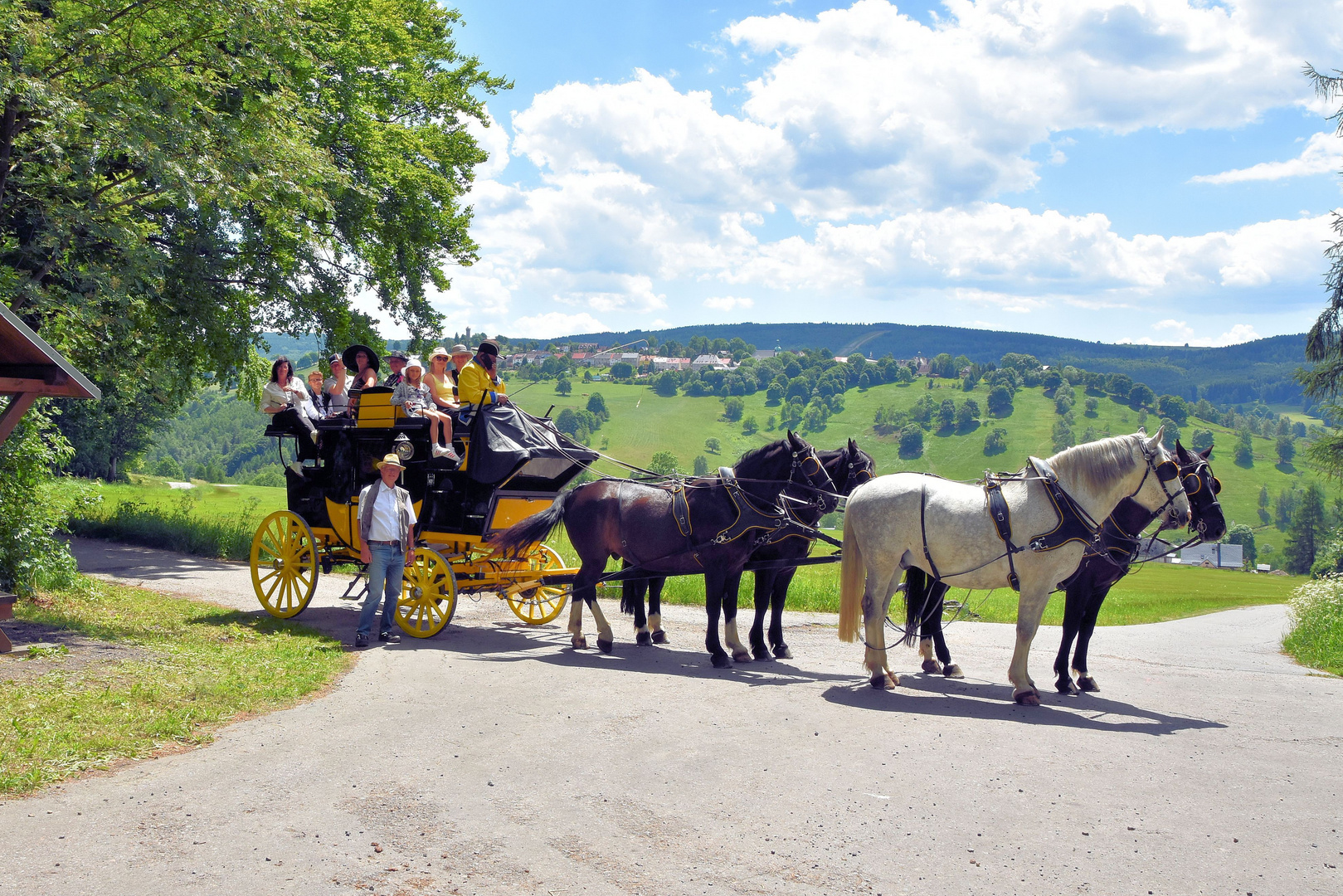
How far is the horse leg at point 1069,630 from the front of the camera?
923cm

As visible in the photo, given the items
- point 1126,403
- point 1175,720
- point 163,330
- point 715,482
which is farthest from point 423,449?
point 1126,403

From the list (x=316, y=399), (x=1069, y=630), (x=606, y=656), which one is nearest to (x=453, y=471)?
(x=606, y=656)

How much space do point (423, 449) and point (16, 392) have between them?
168 inches

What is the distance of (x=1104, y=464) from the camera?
8.89m

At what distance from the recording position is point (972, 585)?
910 cm

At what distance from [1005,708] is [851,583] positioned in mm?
1849

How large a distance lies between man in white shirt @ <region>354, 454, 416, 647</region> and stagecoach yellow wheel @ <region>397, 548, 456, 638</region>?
0.29m

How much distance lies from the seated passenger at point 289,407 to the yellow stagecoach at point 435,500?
142mm

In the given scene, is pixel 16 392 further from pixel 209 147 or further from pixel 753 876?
pixel 753 876

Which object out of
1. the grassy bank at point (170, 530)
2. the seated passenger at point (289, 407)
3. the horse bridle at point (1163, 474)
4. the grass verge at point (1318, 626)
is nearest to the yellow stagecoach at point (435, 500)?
the seated passenger at point (289, 407)

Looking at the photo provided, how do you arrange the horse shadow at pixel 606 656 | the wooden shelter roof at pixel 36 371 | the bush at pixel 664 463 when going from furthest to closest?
the bush at pixel 664 463
the horse shadow at pixel 606 656
the wooden shelter roof at pixel 36 371

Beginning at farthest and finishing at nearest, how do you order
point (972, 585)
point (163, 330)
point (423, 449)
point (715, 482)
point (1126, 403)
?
point (1126, 403) < point (163, 330) < point (423, 449) < point (715, 482) < point (972, 585)

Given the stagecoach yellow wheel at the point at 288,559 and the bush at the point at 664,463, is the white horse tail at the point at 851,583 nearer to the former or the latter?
the stagecoach yellow wheel at the point at 288,559

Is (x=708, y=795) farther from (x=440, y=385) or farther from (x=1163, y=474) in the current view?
(x=440, y=385)
